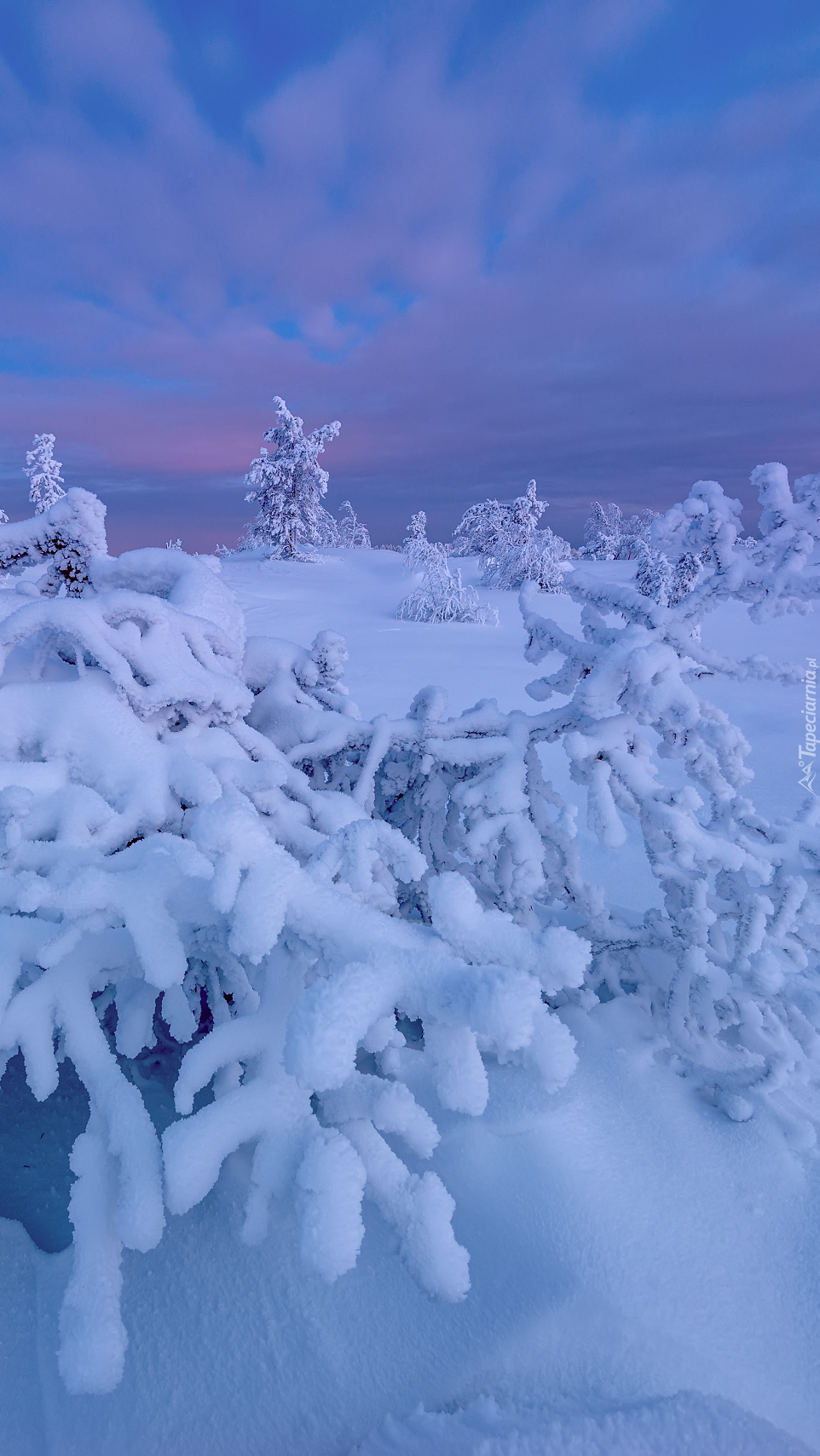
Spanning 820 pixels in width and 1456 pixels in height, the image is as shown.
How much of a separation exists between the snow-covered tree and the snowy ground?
29.7 m

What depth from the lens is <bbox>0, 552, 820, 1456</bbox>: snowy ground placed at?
152 cm

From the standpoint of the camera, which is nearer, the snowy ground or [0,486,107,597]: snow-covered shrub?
the snowy ground

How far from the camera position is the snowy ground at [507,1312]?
152 centimetres

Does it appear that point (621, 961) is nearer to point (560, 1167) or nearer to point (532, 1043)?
point (560, 1167)

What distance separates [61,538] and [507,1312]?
322cm

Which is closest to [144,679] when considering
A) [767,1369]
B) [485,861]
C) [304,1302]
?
[485,861]

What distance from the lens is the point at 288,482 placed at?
29688 millimetres

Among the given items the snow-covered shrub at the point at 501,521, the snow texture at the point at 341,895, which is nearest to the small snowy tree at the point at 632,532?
the snow-covered shrub at the point at 501,521

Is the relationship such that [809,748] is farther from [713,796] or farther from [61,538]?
[61,538]

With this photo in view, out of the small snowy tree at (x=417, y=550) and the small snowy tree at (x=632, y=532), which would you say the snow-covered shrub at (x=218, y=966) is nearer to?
the small snowy tree at (x=417, y=550)

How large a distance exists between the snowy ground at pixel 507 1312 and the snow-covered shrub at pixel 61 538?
2.18 meters

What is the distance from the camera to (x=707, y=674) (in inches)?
103

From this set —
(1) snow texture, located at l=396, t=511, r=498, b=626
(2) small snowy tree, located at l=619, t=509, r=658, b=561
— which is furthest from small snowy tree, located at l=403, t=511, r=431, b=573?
(2) small snowy tree, located at l=619, t=509, r=658, b=561

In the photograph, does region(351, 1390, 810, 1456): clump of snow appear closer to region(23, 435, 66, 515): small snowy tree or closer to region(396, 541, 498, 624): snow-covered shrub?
region(396, 541, 498, 624): snow-covered shrub
